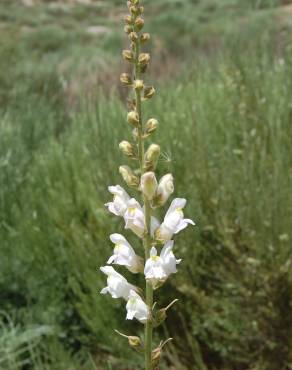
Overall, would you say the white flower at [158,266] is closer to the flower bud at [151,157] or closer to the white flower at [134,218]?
the white flower at [134,218]

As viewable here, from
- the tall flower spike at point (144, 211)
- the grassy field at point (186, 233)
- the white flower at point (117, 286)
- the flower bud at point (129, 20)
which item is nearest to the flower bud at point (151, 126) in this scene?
the tall flower spike at point (144, 211)

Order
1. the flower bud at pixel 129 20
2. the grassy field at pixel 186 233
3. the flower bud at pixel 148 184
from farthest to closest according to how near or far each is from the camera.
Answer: the grassy field at pixel 186 233
the flower bud at pixel 129 20
the flower bud at pixel 148 184

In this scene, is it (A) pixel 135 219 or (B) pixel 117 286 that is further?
(B) pixel 117 286

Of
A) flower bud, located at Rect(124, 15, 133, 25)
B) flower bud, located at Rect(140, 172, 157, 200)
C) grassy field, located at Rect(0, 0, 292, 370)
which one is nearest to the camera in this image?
flower bud, located at Rect(140, 172, 157, 200)

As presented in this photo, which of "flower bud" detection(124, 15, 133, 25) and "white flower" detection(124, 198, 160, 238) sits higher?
"flower bud" detection(124, 15, 133, 25)

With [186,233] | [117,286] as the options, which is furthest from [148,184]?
[186,233]

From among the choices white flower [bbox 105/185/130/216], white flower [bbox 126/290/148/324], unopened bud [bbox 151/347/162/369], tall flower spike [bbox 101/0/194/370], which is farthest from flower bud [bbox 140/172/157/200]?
unopened bud [bbox 151/347/162/369]

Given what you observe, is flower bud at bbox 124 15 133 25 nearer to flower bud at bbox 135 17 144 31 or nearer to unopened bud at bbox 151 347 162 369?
flower bud at bbox 135 17 144 31

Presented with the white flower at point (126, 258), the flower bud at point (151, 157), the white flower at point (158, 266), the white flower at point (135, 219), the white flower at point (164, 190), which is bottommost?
the white flower at point (126, 258)

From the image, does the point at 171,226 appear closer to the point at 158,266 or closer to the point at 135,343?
the point at 158,266
